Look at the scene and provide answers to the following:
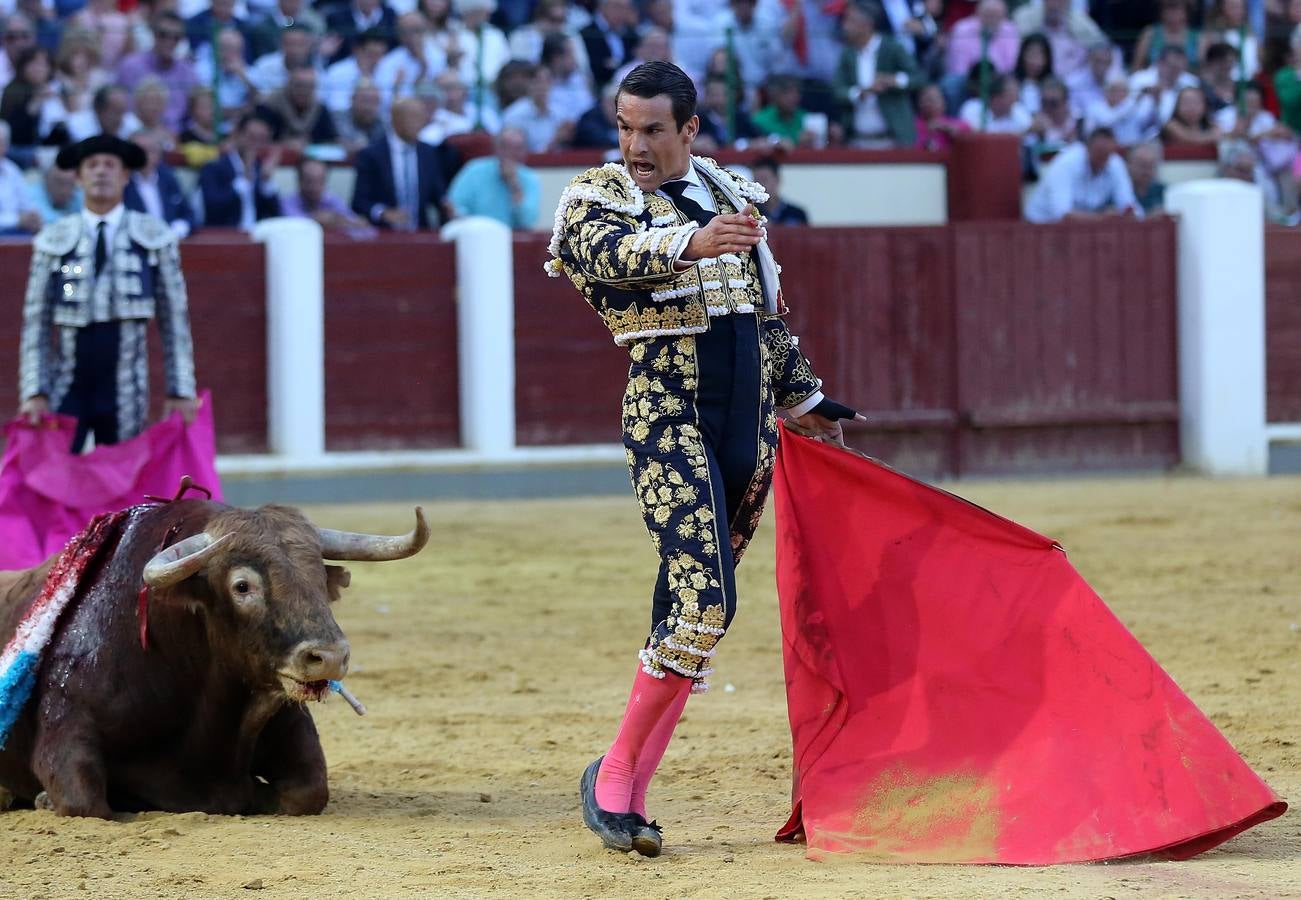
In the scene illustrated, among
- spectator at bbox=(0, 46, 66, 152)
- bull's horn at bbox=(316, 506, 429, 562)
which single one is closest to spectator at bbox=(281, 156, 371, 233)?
spectator at bbox=(0, 46, 66, 152)

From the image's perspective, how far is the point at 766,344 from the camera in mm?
3568

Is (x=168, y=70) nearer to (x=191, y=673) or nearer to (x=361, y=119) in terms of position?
(x=361, y=119)

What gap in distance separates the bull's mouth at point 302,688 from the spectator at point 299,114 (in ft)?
21.8

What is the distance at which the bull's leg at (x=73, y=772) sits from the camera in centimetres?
383

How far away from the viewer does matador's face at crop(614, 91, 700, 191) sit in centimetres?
333

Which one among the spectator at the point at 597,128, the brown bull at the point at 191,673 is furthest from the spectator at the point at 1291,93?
the brown bull at the point at 191,673

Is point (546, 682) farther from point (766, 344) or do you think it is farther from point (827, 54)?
point (827, 54)

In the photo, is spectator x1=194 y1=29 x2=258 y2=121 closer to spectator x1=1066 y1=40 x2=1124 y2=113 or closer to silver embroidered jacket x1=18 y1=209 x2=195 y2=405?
silver embroidered jacket x1=18 y1=209 x2=195 y2=405

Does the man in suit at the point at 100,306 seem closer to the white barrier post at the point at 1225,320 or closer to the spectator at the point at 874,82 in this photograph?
the spectator at the point at 874,82

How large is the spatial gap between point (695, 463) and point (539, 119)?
7606mm

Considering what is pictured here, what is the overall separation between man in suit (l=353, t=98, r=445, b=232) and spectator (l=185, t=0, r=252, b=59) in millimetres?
1084

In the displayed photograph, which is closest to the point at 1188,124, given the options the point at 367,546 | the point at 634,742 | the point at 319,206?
the point at 319,206

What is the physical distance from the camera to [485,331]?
10.2 meters

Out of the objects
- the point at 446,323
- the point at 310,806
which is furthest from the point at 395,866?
the point at 446,323
